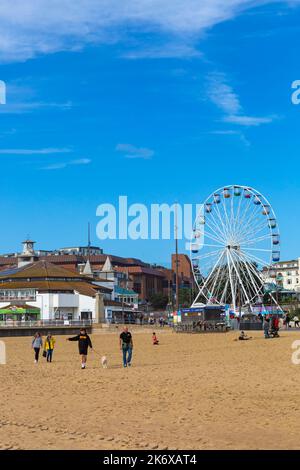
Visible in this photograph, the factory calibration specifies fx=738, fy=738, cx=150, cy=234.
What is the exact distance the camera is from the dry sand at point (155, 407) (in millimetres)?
11398

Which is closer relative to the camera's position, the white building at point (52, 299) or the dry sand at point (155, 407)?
the dry sand at point (155, 407)

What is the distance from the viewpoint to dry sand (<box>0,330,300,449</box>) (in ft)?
37.4

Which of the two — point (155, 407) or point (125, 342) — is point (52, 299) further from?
point (155, 407)

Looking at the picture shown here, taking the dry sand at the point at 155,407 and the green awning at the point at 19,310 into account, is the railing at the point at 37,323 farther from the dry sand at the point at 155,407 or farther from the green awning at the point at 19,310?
the dry sand at the point at 155,407

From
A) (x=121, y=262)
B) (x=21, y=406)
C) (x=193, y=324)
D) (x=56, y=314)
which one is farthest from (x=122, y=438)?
(x=121, y=262)

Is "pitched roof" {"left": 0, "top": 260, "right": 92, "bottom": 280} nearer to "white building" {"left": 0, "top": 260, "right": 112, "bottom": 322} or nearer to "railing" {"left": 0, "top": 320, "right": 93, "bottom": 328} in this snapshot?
"white building" {"left": 0, "top": 260, "right": 112, "bottom": 322}

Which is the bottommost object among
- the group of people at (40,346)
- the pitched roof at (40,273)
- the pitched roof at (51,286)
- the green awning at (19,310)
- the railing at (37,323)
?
the railing at (37,323)

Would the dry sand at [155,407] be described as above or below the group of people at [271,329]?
below

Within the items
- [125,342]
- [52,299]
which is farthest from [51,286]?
[125,342]


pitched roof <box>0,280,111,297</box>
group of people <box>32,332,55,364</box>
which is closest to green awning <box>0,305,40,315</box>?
pitched roof <box>0,280,111,297</box>

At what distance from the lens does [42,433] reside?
12.2 m

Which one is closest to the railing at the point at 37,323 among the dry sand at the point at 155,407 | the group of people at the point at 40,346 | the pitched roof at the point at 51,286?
the pitched roof at the point at 51,286
